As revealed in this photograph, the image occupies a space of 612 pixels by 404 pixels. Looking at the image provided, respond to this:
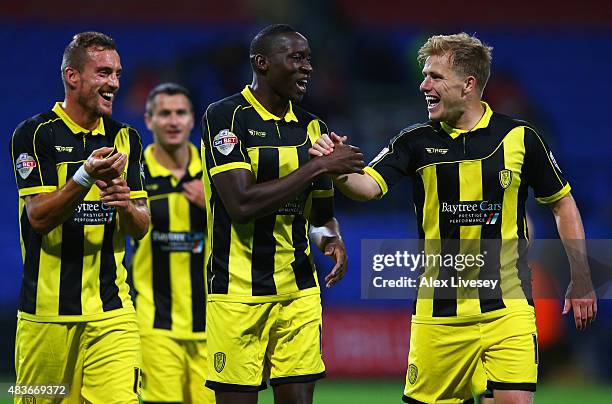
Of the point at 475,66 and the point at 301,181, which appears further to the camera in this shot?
the point at 475,66

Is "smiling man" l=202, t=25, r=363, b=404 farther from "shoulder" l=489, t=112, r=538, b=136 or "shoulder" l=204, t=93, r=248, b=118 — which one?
"shoulder" l=489, t=112, r=538, b=136

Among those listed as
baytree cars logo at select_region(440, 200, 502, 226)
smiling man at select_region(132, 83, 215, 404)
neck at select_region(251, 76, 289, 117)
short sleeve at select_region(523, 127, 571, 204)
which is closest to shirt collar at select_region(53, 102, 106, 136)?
neck at select_region(251, 76, 289, 117)

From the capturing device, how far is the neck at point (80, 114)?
5.41 m

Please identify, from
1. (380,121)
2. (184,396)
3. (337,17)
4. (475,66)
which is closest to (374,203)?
(380,121)

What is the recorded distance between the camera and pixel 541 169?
5.38m

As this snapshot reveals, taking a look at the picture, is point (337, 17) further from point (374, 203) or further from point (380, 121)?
point (374, 203)

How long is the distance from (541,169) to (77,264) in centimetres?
240

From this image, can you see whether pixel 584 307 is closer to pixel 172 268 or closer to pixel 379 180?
pixel 379 180

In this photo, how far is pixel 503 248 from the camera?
530 cm

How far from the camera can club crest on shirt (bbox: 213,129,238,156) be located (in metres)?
5.16

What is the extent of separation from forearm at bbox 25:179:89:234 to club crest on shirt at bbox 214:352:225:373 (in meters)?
1.00

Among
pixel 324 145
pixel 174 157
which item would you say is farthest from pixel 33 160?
pixel 174 157

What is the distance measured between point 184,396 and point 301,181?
2.60 m

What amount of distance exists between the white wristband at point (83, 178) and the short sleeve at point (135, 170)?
56 cm
